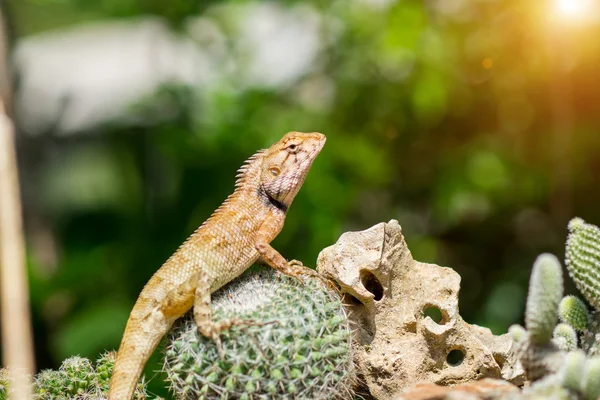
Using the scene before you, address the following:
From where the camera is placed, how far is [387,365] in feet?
10.5

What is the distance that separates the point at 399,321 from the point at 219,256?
91 cm

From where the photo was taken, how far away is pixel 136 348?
3.07 metres

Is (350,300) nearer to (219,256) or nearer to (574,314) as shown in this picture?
(219,256)

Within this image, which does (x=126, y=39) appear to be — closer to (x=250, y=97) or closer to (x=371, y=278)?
(x=250, y=97)

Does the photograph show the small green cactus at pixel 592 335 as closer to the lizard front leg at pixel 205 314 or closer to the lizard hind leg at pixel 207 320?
the lizard hind leg at pixel 207 320

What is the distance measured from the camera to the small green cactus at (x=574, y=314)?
3023 mm

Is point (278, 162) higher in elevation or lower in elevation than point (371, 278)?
higher

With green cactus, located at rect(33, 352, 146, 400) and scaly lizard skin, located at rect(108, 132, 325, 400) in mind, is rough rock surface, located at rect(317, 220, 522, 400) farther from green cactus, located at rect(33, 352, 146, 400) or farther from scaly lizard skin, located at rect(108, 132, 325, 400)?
green cactus, located at rect(33, 352, 146, 400)

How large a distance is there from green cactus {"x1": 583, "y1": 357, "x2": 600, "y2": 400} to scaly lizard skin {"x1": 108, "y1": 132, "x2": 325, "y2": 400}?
52.0 inches

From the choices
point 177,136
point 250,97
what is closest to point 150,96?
point 177,136

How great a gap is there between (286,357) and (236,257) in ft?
1.94

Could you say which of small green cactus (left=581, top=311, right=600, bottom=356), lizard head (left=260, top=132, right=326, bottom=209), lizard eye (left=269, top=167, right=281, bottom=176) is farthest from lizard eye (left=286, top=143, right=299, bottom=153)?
small green cactus (left=581, top=311, right=600, bottom=356)

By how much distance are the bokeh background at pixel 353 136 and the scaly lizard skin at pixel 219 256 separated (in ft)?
7.96

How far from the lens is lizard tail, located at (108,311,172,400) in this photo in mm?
3045
